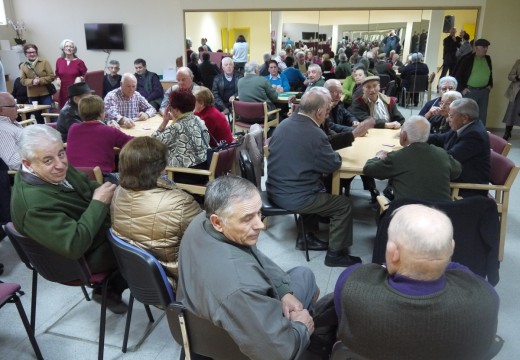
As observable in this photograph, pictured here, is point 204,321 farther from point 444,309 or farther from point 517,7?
point 517,7

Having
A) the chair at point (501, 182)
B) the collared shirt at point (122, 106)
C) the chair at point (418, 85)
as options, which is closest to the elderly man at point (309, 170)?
the chair at point (501, 182)

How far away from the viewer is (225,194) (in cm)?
146

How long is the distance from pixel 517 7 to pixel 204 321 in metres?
7.62

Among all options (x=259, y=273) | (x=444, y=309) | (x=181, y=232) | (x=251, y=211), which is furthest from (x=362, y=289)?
(x=181, y=232)

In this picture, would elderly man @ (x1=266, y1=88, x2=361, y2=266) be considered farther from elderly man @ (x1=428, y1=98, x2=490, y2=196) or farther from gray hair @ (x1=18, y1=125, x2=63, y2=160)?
gray hair @ (x1=18, y1=125, x2=63, y2=160)

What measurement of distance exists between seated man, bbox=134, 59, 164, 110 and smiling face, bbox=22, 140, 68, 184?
12.9 feet

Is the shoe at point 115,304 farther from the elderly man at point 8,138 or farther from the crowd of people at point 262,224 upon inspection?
the elderly man at point 8,138

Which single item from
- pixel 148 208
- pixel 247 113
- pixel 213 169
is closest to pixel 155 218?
pixel 148 208

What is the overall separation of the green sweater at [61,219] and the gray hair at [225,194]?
694 mm

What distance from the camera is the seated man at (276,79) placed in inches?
274

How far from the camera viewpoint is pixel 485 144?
286 cm

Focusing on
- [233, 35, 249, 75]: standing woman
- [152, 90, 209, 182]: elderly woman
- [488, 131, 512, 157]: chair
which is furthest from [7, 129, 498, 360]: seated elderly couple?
[233, 35, 249, 75]: standing woman

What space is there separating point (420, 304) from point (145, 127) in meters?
→ 3.45

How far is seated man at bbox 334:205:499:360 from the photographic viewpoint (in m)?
1.15
